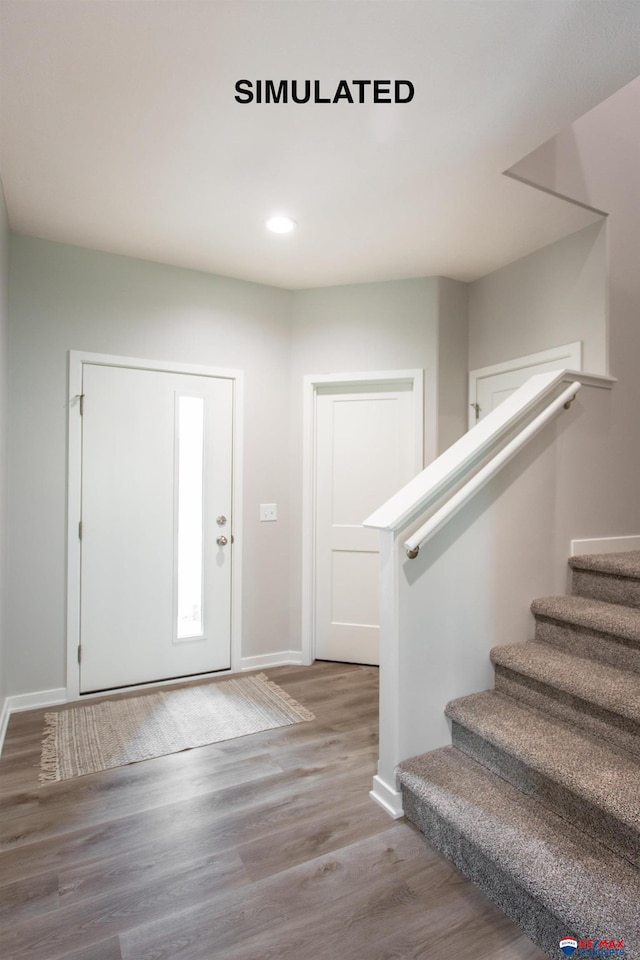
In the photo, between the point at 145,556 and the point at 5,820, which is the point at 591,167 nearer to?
the point at 145,556

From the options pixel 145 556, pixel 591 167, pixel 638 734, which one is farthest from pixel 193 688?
pixel 591 167

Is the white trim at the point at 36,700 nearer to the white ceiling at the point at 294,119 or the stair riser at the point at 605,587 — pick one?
the white ceiling at the point at 294,119

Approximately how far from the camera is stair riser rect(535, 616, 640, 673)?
1.81 meters

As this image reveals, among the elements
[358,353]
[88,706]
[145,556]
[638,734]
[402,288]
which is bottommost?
[88,706]

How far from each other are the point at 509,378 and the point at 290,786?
2.62 meters

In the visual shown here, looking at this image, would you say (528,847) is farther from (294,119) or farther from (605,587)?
(294,119)

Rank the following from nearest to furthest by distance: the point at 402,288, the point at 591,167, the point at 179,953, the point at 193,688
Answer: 1. the point at 179,953
2. the point at 591,167
3. the point at 193,688
4. the point at 402,288

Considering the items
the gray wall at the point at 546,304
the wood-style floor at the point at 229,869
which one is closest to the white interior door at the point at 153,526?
the wood-style floor at the point at 229,869

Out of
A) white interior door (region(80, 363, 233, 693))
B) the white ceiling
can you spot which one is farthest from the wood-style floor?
the white ceiling

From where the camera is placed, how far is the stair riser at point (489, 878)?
4.22 feet

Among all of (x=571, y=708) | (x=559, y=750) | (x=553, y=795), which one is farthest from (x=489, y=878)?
(x=571, y=708)

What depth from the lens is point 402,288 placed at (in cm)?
341

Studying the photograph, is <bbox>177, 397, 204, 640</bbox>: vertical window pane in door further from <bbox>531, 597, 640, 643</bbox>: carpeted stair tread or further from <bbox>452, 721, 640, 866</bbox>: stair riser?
<bbox>531, 597, 640, 643</bbox>: carpeted stair tread

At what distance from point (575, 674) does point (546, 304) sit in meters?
2.14
